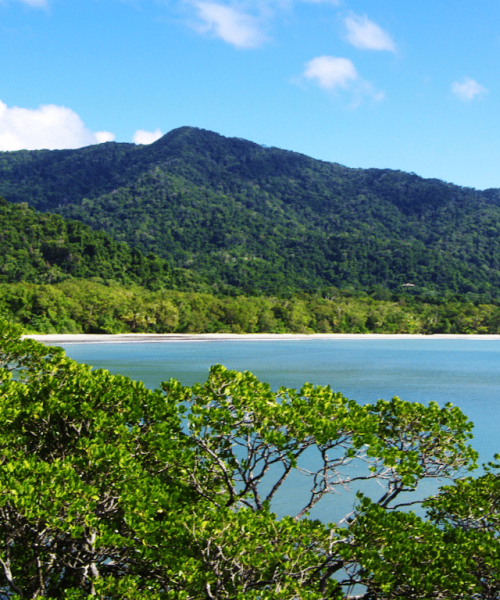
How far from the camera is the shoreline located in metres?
40.9

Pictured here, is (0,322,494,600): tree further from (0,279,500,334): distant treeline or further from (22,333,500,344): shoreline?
(0,279,500,334): distant treeline

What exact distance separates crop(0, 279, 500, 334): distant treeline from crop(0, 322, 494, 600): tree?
37.9m

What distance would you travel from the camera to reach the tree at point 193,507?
334cm

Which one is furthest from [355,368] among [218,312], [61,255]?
[61,255]

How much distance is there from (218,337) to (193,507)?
145 feet

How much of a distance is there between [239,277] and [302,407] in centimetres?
7216

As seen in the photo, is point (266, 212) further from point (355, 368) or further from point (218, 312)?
point (355, 368)

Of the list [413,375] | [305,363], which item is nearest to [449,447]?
[413,375]

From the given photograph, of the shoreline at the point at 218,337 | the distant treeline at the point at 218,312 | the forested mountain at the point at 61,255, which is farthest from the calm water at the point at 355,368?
the forested mountain at the point at 61,255

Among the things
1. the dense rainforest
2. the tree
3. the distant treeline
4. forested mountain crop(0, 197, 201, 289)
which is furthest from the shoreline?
the tree

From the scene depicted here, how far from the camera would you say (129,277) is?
6103 cm

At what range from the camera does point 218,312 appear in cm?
5253

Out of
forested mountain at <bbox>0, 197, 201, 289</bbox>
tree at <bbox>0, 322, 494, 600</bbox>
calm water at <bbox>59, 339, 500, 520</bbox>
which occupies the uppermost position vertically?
forested mountain at <bbox>0, 197, 201, 289</bbox>

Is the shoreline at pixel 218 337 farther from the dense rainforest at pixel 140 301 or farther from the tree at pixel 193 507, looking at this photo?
the tree at pixel 193 507
